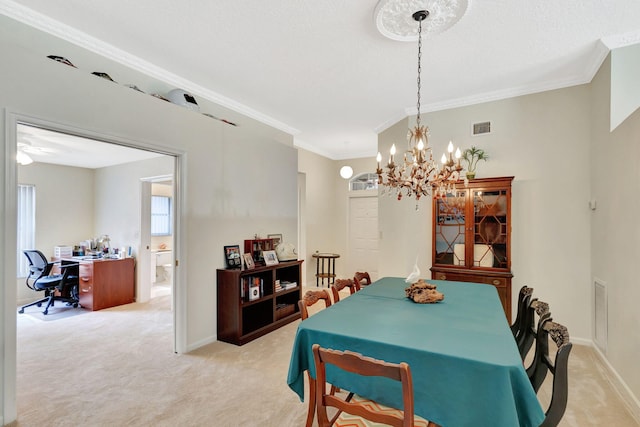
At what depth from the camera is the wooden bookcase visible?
345cm

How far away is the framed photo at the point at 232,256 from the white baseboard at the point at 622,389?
362 centimetres

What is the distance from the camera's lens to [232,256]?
12.2 feet

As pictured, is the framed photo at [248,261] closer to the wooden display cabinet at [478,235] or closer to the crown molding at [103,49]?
the crown molding at [103,49]

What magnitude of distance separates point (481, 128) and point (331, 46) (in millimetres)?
2237

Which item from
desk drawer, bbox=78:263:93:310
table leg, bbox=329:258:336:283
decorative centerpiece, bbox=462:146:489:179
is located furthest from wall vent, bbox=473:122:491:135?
desk drawer, bbox=78:263:93:310

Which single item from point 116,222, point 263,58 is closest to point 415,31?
point 263,58

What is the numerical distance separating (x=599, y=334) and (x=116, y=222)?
23.3 ft

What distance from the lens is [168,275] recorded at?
23.3ft

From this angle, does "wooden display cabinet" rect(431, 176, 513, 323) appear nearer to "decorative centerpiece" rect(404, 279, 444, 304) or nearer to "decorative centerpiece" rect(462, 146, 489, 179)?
"decorative centerpiece" rect(462, 146, 489, 179)

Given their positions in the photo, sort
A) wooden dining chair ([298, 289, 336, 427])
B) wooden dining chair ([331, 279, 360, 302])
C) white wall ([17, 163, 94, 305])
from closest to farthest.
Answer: wooden dining chair ([298, 289, 336, 427])
wooden dining chair ([331, 279, 360, 302])
white wall ([17, 163, 94, 305])

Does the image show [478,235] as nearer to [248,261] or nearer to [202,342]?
[248,261]

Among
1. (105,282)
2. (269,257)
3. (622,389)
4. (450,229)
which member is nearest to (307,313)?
(269,257)

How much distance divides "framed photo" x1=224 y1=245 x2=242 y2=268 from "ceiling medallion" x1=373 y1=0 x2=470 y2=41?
2.74 meters

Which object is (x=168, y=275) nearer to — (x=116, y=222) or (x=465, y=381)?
(x=116, y=222)
